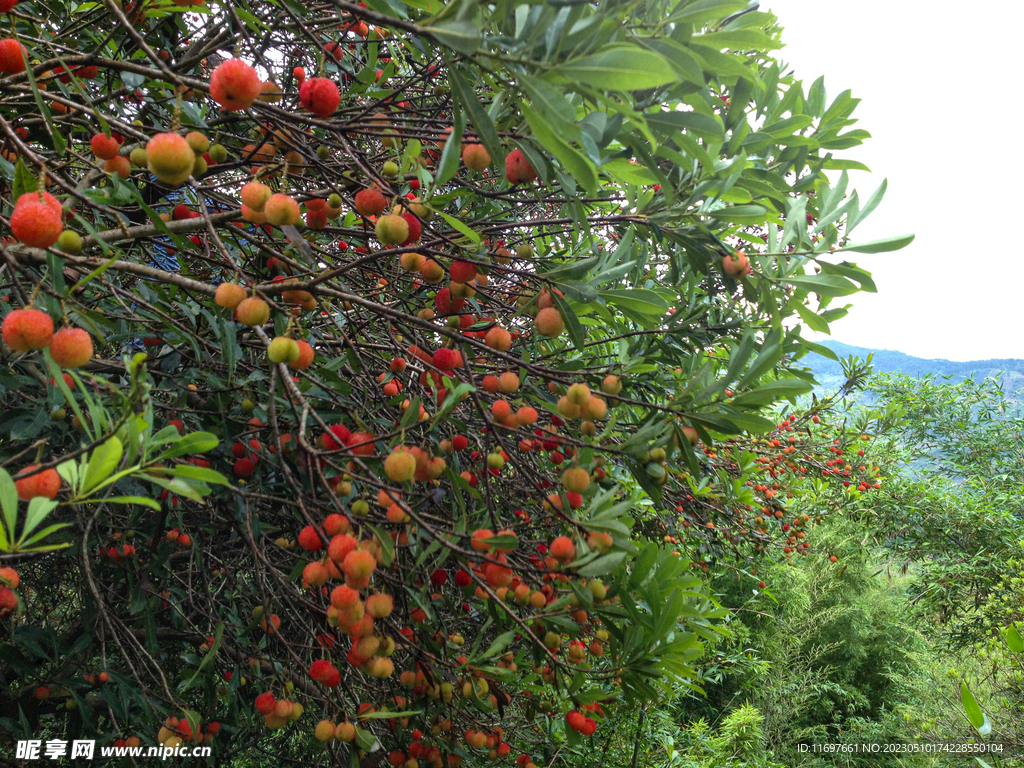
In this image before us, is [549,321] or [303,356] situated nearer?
[303,356]

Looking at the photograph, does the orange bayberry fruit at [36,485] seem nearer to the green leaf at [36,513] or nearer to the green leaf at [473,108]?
the green leaf at [36,513]

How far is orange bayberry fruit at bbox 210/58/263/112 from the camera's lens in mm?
1042

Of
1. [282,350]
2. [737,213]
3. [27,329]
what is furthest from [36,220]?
[737,213]

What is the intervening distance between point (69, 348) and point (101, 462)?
0.81 ft

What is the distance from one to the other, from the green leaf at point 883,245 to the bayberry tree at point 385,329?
0.06m

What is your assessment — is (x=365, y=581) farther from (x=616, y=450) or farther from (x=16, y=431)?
(x=16, y=431)

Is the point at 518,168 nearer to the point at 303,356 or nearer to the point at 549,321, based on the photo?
the point at 549,321

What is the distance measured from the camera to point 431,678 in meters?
1.67

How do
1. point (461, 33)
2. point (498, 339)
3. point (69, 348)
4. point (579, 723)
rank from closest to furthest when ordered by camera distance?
point (461, 33) → point (69, 348) → point (498, 339) → point (579, 723)

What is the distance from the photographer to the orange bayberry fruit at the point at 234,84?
1.04m

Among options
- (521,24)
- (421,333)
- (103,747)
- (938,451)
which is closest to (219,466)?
(421,333)

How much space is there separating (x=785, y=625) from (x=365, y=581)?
6.38 meters

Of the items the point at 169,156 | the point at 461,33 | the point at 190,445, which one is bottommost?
the point at 190,445

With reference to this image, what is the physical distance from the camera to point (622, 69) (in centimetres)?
80
